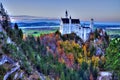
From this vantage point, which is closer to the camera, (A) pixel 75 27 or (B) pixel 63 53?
(A) pixel 75 27

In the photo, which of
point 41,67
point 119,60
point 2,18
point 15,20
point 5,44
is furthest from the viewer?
point 15,20

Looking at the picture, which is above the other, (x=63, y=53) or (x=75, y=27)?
(x=75, y=27)

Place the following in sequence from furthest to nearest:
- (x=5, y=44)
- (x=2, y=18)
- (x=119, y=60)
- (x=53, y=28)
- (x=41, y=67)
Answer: (x=53, y=28) → (x=41, y=67) → (x=2, y=18) → (x=5, y=44) → (x=119, y=60)

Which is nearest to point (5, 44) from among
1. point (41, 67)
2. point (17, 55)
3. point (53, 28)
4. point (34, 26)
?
point (17, 55)

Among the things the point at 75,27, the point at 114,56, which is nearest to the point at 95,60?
the point at 75,27

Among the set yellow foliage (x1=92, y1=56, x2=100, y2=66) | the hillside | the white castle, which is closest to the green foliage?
the hillside

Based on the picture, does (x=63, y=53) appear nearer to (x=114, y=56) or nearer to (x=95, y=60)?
Answer: (x=95, y=60)

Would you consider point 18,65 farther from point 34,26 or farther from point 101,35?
point 101,35

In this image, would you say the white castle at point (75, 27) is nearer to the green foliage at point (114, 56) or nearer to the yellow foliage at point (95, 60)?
the yellow foliage at point (95, 60)
